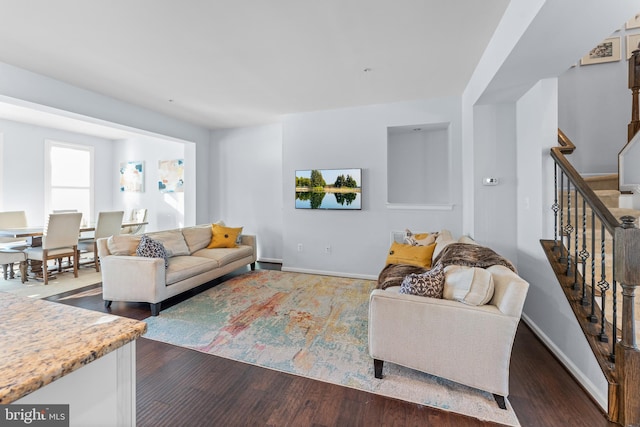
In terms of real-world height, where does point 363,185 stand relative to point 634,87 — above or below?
below

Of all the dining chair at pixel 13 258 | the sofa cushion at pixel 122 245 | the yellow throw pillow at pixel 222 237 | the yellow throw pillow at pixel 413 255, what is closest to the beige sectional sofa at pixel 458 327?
the yellow throw pillow at pixel 413 255

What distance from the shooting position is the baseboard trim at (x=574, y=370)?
173 cm

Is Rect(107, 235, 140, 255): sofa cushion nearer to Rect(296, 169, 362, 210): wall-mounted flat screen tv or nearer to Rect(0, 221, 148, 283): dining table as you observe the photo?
Rect(0, 221, 148, 283): dining table

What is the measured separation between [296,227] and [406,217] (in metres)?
1.82

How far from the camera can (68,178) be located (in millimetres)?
6402

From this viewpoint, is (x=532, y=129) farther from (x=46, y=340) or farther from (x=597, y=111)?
(x=46, y=340)

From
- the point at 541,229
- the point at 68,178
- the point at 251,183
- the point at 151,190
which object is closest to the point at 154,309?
the point at 251,183

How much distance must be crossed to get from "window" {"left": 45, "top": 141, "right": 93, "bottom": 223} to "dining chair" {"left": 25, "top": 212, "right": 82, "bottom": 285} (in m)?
1.66

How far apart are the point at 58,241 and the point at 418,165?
18.4 ft

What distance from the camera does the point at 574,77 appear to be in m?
3.78

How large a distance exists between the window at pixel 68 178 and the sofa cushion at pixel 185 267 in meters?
3.63

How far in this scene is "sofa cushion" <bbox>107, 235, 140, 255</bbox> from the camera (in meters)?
3.28

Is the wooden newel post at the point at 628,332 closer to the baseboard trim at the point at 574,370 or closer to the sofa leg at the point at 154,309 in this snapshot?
the baseboard trim at the point at 574,370

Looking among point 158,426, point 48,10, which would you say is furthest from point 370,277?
point 48,10
